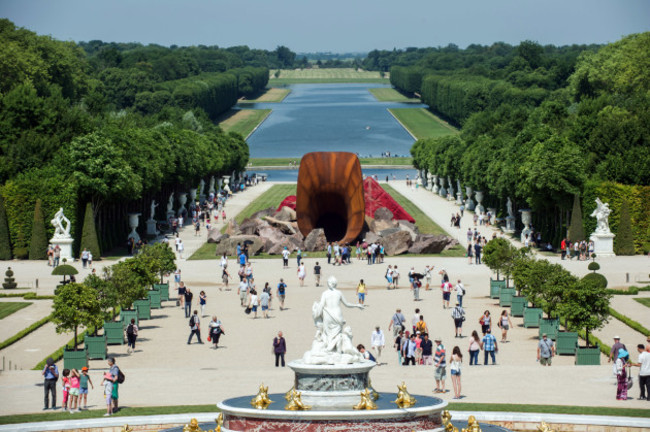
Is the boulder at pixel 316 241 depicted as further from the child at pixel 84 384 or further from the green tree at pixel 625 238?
the child at pixel 84 384

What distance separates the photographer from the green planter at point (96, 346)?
43.1 meters

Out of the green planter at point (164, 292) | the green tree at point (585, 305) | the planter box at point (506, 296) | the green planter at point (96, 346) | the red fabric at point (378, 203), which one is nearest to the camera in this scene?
the green tree at point (585, 305)

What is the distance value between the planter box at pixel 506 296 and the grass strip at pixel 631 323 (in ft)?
15.3

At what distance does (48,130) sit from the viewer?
3541 inches

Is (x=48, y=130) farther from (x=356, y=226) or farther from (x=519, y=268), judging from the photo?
(x=519, y=268)

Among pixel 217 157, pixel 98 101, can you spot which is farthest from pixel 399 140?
pixel 217 157

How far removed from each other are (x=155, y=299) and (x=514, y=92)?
13806cm

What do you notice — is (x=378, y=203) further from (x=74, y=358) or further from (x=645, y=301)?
(x=74, y=358)

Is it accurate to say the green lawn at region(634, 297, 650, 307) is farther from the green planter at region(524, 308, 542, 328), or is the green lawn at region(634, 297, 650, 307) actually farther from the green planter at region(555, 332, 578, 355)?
the green planter at region(555, 332, 578, 355)

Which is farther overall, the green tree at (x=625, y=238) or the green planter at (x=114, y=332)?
the green tree at (x=625, y=238)

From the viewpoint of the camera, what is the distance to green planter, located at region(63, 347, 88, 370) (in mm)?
40500

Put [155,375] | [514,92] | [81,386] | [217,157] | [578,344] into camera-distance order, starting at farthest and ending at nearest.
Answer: [514,92] < [217,157] < [578,344] < [155,375] < [81,386]

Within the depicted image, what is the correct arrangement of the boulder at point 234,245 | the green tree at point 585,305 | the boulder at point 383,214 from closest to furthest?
the green tree at point 585,305 → the boulder at point 234,245 → the boulder at point 383,214

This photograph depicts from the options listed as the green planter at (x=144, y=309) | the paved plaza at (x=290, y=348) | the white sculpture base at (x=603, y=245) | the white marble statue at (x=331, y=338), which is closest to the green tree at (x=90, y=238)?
the paved plaza at (x=290, y=348)
